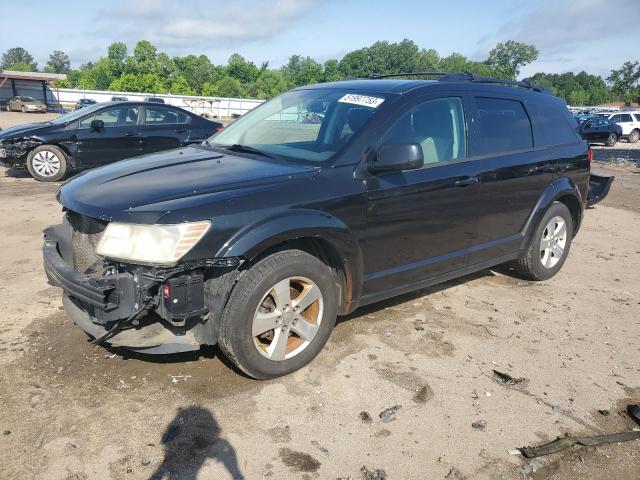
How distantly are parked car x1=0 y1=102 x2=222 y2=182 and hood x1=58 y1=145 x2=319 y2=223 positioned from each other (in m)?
6.33

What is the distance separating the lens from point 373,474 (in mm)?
2518


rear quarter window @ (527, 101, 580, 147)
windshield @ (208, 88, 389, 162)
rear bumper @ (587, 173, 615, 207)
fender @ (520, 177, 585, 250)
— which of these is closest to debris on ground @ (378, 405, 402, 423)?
windshield @ (208, 88, 389, 162)

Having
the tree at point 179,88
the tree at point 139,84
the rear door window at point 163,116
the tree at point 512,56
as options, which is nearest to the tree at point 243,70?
the tree at point 179,88

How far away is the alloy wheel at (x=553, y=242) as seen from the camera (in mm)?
5164

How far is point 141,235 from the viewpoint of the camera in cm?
275

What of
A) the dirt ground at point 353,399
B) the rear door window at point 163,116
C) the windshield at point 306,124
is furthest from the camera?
the rear door window at point 163,116

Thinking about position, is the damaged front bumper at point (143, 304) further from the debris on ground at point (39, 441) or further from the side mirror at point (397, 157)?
the side mirror at point (397, 157)

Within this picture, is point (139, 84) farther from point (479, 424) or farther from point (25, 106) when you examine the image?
point (479, 424)

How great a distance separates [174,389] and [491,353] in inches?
87.0

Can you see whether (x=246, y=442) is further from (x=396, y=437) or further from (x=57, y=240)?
(x=57, y=240)

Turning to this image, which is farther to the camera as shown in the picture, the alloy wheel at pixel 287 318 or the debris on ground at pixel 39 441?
the alloy wheel at pixel 287 318

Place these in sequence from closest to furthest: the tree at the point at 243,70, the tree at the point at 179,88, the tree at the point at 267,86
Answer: the tree at the point at 179,88, the tree at the point at 267,86, the tree at the point at 243,70

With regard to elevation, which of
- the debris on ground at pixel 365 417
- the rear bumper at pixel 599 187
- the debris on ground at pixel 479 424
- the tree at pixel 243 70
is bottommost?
the debris on ground at pixel 479 424

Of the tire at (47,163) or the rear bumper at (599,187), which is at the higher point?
the rear bumper at (599,187)
